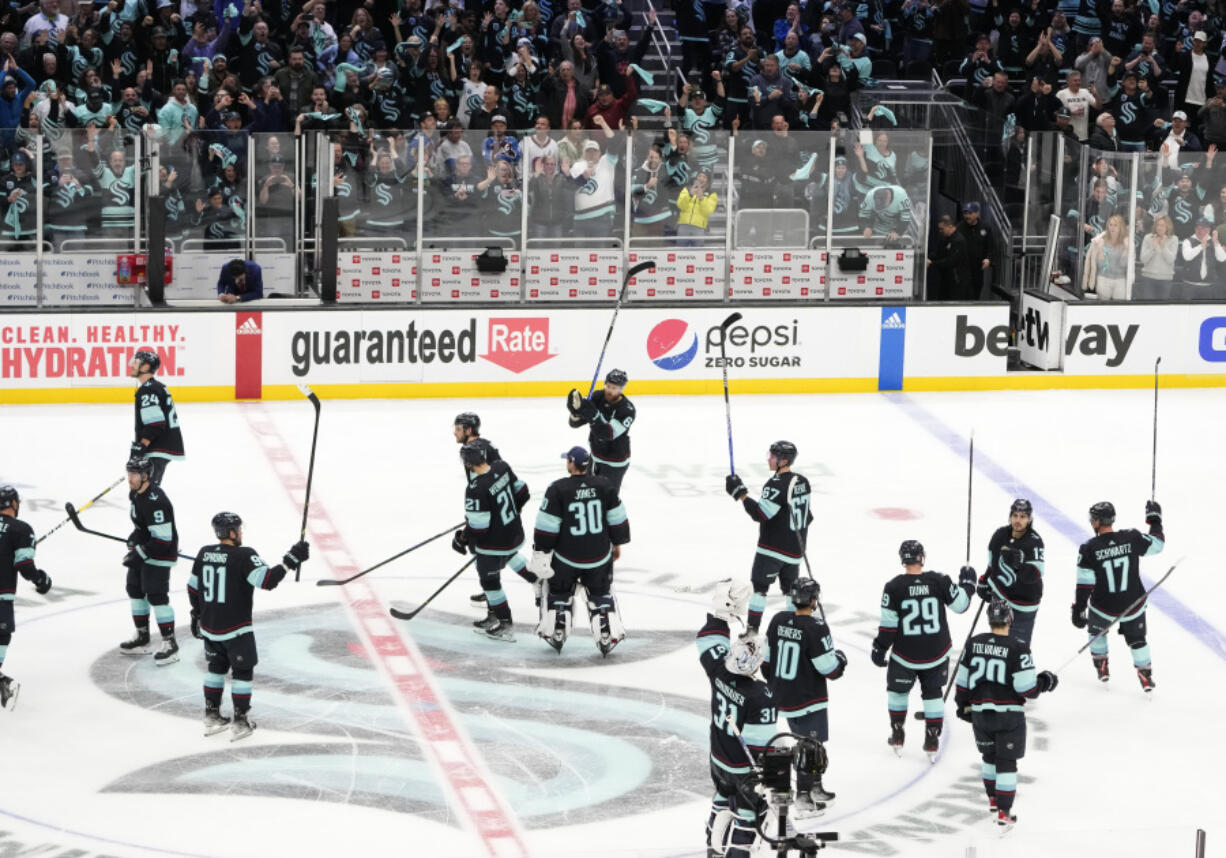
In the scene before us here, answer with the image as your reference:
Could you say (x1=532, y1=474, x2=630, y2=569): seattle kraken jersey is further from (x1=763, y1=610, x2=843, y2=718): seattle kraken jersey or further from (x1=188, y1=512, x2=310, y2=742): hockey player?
(x1=763, y1=610, x2=843, y2=718): seattle kraken jersey

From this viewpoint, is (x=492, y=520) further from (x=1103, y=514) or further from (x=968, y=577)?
A: (x=1103, y=514)

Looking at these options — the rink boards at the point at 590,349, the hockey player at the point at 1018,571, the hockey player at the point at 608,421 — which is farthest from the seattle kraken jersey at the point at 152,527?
the rink boards at the point at 590,349

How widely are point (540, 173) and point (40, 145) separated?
4.46 meters

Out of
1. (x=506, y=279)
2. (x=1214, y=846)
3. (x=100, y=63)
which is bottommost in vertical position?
(x=1214, y=846)

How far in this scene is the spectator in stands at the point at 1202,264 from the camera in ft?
65.7

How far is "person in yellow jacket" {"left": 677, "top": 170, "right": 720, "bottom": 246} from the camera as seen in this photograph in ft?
63.7

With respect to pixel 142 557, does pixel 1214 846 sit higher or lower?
lower

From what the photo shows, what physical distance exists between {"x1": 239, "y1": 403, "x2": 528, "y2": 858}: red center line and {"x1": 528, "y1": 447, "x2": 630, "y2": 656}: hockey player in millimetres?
864

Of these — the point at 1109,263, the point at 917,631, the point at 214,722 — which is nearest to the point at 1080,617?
the point at 917,631

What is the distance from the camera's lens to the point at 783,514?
1211cm

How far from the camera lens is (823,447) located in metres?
17.5

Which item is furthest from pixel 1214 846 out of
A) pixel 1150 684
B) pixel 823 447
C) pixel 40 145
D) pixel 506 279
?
pixel 40 145

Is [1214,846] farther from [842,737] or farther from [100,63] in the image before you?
[100,63]

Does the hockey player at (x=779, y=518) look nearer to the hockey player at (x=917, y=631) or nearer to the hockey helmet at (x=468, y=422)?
the hockey player at (x=917, y=631)
